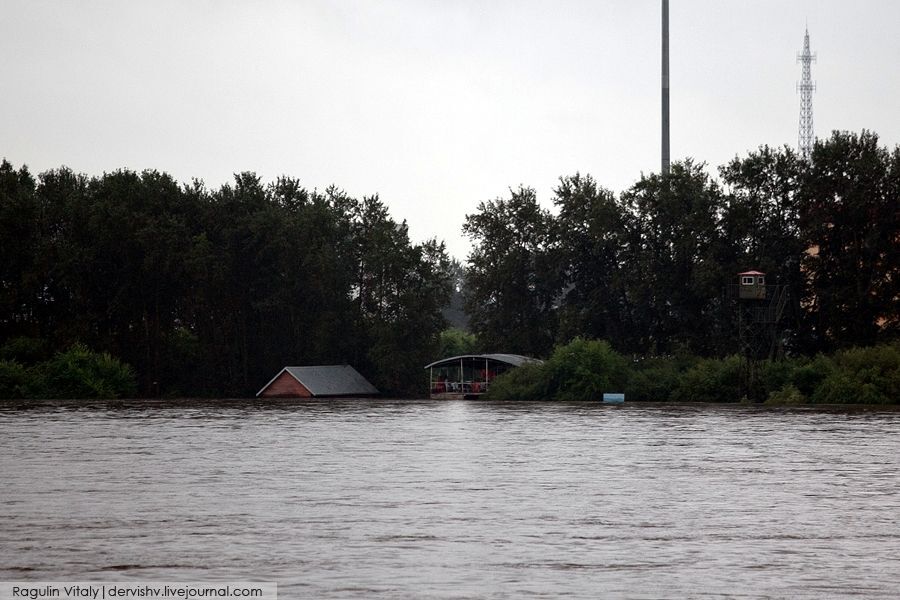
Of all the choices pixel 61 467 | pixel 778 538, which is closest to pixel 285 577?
pixel 778 538

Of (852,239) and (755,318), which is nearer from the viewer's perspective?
(755,318)

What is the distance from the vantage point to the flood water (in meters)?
12.9

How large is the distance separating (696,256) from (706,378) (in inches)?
381

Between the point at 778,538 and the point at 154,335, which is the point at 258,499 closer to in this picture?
the point at 778,538

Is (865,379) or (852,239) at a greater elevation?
(852,239)

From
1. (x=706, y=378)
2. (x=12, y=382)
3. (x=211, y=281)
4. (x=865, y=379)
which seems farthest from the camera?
(x=211, y=281)

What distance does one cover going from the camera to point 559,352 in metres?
73.4

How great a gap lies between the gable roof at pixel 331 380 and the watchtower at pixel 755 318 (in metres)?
26.1

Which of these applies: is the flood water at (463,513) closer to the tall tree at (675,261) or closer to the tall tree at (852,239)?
the tall tree at (852,239)

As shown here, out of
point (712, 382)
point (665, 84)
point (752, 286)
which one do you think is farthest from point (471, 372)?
point (665, 84)

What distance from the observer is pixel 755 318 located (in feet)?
228

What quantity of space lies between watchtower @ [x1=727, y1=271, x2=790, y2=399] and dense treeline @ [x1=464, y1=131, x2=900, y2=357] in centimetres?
282

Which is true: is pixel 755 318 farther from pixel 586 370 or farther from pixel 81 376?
pixel 81 376

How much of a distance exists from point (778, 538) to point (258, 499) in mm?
8135
